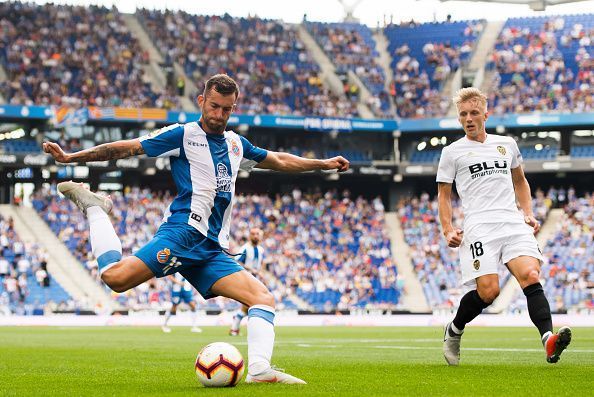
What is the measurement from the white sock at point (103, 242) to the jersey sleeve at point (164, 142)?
75 cm

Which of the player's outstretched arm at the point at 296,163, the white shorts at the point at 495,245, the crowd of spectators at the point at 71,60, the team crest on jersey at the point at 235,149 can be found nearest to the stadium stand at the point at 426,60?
the crowd of spectators at the point at 71,60

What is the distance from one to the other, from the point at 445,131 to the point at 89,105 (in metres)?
20.1

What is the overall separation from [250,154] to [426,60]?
1997 inches

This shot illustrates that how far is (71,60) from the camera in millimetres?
52031

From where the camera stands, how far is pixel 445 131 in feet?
189

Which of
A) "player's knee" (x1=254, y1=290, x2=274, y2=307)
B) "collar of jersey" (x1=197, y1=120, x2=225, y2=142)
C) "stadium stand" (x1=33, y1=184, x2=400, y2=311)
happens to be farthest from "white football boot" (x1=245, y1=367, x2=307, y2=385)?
"stadium stand" (x1=33, y1=184, x2=400, y2=311)

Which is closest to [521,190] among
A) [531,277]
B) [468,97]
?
[468,97]

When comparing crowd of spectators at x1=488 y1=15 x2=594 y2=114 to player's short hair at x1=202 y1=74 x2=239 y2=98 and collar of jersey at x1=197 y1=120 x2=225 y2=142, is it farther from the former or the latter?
player's short hair at x1=202 y1=74 x2=239 y2=98

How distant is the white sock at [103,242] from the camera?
29.6 feet

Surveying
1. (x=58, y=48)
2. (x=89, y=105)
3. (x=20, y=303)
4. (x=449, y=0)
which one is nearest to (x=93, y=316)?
(x=20, y=303)

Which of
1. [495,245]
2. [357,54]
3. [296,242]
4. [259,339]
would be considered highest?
[357,54]

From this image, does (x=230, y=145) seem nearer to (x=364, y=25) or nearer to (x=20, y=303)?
(x=20, y=303)

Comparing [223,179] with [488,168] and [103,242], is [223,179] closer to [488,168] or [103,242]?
[103,242]

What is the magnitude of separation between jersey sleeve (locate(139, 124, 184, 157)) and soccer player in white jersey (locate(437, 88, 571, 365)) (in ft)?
10.1
